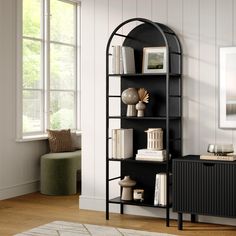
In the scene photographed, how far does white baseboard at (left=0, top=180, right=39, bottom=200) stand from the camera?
6812mm

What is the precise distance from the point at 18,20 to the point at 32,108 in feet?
3.95

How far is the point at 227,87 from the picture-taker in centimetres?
537

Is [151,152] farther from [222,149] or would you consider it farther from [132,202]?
[222,149]

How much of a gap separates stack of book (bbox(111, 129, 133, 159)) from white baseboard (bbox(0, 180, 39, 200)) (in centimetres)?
184

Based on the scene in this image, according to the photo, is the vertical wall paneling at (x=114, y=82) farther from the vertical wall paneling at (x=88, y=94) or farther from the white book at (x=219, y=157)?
the white book at (x=219, y=157)

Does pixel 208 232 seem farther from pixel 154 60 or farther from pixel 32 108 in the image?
pixel 32 108

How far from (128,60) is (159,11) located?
2.01 feet

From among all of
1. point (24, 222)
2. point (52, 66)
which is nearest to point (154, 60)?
point (24, 222)

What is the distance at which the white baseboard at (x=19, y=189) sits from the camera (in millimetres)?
6812

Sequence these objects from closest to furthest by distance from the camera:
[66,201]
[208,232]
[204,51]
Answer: [208,232], [204,51], [66,201]

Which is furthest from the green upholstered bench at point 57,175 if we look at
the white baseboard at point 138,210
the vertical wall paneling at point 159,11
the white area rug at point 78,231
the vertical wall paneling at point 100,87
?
the vertical wall paneling at point 159,11

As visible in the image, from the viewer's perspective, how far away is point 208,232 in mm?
5145

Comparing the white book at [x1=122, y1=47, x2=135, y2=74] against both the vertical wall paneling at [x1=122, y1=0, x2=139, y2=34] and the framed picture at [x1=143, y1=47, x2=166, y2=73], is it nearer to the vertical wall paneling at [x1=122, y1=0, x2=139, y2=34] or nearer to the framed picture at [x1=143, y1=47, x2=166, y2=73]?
the framed picture at [x1=143, y1=47, x2=166, y2=73]

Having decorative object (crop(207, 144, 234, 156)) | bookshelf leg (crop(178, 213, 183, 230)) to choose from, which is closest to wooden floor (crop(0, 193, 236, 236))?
bookshelf leg (crop(178, 213, 183, 230))
